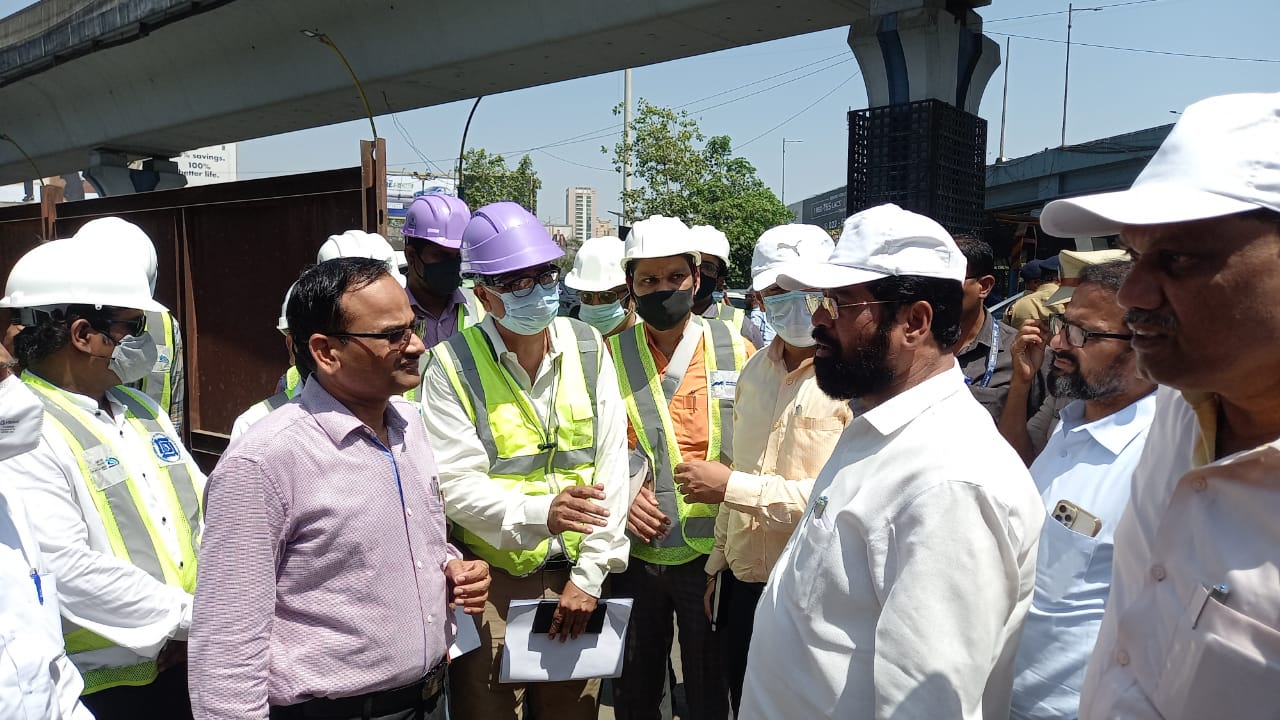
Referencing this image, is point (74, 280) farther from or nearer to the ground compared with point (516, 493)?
farther from the ground

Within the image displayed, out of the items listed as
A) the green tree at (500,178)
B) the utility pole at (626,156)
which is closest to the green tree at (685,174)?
the utility pole at (626,156)

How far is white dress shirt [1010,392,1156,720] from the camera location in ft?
6.60

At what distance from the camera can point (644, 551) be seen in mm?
3422

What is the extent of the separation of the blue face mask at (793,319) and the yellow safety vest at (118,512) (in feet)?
7.01

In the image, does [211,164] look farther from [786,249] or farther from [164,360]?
[786,249]

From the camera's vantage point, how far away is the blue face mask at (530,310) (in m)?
3.05

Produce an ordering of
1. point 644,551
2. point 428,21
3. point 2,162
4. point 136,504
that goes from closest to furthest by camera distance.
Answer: point 136,504 → point 644,551 → point 428,21 → point 2,162

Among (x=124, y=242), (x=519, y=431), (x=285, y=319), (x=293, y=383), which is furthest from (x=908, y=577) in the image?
(x=293, y=383)

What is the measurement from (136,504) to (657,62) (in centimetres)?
1018

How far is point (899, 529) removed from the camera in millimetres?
1652

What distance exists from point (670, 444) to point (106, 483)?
1991 millimetres

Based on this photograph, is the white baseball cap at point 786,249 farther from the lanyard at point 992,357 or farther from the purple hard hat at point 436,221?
the purple hard hat at point 436,221

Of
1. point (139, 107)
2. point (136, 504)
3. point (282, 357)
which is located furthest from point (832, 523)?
point (139, 107)

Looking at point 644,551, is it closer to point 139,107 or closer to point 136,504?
point 136,504
